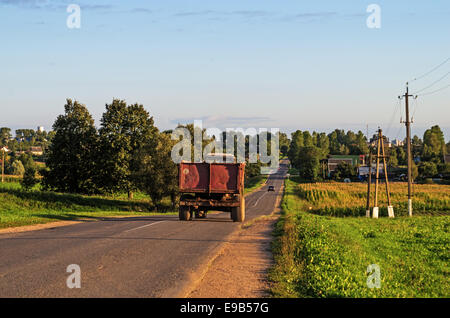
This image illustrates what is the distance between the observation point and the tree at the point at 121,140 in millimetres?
54656

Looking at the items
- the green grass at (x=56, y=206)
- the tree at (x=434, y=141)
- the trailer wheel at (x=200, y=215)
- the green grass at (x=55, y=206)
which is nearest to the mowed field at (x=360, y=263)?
the trailer wheel at (x=200, y=215)

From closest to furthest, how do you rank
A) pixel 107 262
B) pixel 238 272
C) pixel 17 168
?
pixel 238 272
pixel 107 262
pixel 17 168

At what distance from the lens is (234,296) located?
900cm

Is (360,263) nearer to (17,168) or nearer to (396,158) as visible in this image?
(17,168)

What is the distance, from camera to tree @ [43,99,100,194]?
185 feet

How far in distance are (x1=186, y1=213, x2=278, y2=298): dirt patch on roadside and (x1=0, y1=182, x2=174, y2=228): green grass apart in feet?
42.4

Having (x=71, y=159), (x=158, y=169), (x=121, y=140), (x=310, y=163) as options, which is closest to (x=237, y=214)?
(x=158, y=169)

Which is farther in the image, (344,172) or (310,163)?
(310,163)

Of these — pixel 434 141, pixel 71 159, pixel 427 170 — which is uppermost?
pixel 434 141

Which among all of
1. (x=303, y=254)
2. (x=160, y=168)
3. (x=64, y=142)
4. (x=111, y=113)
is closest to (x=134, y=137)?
(x=111, y=113)

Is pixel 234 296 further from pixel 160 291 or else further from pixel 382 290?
pixel 382 290

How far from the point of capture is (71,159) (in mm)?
56781

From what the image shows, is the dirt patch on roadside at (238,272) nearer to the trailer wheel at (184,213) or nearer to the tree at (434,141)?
the trailer wheel at (184,213)

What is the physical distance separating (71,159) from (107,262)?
4727 centimetres
